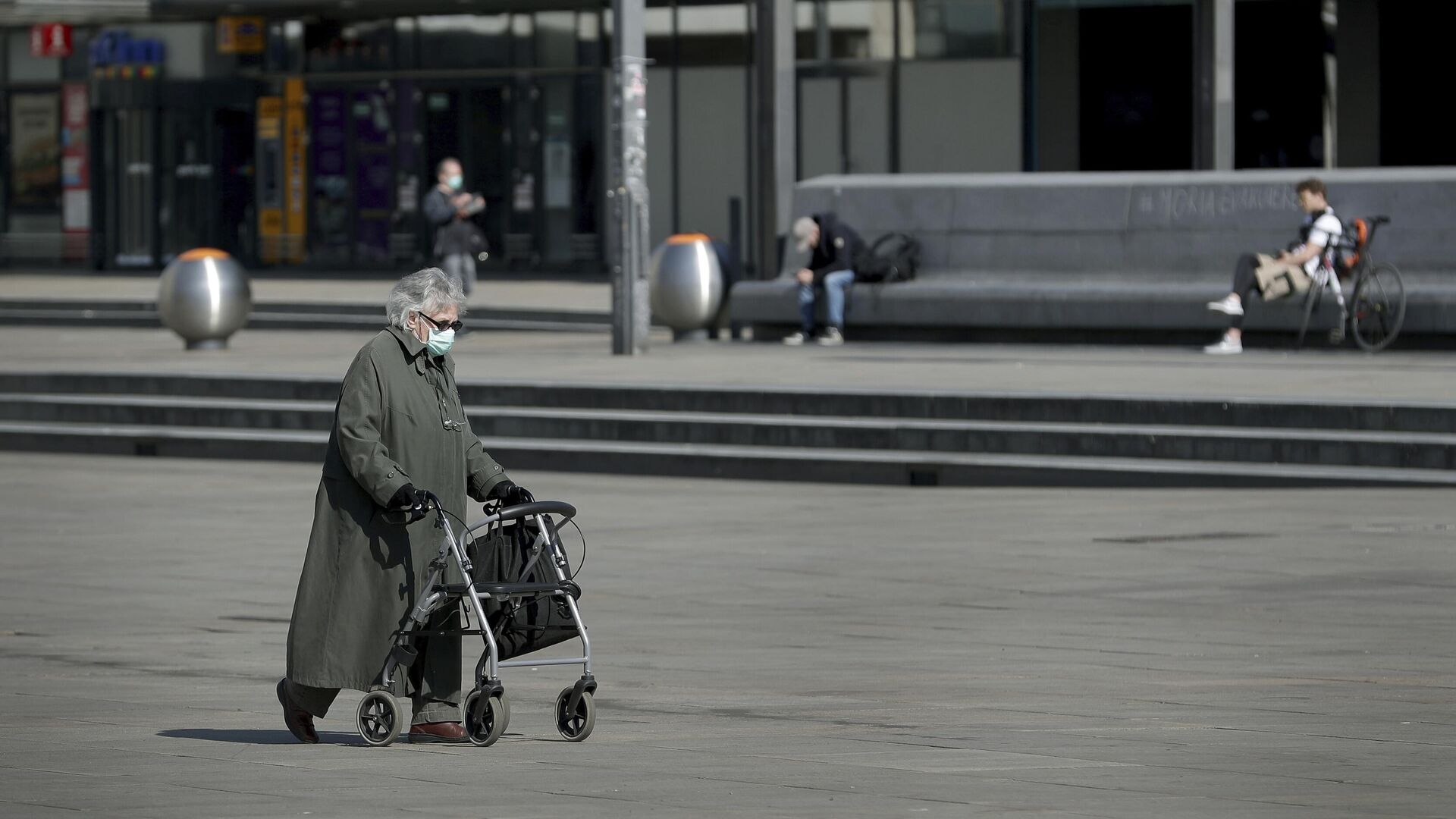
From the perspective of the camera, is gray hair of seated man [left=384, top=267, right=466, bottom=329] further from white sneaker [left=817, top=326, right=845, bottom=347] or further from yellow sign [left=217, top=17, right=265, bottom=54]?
yellow sign [left=217, top=17, right=265, bottom=54]

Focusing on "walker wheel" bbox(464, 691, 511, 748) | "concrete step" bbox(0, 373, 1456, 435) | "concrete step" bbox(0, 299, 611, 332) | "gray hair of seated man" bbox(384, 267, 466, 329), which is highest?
"gray hair of seated man" bbox(384, 267, 466, 329)

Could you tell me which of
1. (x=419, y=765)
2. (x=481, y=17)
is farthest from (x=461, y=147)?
(x=419, y=765)

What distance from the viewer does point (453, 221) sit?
76.4ft

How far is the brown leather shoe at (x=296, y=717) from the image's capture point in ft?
23.3

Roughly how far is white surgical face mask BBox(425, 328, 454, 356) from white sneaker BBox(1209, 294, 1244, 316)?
12.0 metres

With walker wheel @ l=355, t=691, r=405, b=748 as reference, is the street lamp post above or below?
above

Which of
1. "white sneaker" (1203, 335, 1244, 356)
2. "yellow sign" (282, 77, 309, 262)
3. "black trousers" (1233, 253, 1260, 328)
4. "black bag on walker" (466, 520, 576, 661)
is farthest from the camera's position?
"yellow sign" (282, 77, 309, 262)

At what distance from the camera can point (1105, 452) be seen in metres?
14.4

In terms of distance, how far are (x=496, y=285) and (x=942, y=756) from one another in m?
25.6

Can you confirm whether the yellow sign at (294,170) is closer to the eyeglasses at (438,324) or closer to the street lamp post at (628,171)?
the street lamp post at (628,171)

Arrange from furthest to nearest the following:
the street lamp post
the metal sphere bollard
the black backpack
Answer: the metal sphere bollard
the black backpack
the street lamp post

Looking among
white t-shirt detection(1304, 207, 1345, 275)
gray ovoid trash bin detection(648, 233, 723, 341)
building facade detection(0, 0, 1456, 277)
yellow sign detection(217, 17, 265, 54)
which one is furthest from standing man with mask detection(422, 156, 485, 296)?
yellow sign detection(217, 17, 265, 54)

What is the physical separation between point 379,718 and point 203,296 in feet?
50.9

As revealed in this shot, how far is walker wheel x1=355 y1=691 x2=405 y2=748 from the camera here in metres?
6.96
